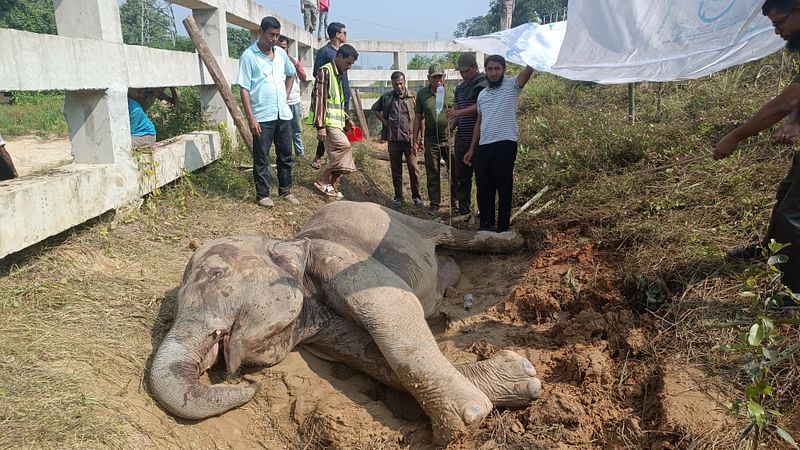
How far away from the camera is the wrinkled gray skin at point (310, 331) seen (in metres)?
2.88

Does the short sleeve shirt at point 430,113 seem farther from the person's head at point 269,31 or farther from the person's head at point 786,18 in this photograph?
the person's head at point 786,18

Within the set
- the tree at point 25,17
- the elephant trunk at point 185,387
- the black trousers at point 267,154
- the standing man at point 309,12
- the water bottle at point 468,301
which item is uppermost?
the tree at point 25,17

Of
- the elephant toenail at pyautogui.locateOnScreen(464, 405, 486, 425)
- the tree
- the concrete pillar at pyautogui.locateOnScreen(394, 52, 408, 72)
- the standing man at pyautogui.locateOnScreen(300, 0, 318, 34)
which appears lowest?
the elephant toenail at pyautogui.locateOnScreen(464, 405, 486, 425)

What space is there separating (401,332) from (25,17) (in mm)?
32513

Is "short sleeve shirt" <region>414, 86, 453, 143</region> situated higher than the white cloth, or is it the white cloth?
the white cloth

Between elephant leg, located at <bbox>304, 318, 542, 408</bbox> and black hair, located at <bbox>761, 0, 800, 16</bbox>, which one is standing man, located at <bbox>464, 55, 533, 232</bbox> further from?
elephant leg, located at <bbox>304, 318, 542, 408</bbox>

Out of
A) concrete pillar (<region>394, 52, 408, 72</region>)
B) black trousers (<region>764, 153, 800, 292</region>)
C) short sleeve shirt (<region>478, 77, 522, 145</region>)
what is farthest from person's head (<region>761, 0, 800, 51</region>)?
concrete pillar (<region>394, 52, 408, 72</region>)

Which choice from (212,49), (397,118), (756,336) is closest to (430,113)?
(397,118)

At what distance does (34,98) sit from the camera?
18.8 m

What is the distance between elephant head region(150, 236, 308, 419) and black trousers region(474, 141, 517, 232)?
251cm

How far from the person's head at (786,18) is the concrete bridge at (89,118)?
14.8 feet

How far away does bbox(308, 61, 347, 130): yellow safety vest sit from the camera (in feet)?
21.9

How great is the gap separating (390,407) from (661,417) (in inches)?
59.0

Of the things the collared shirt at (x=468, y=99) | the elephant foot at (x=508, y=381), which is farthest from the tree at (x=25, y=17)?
the elephant foot at (x=508, y=381)
